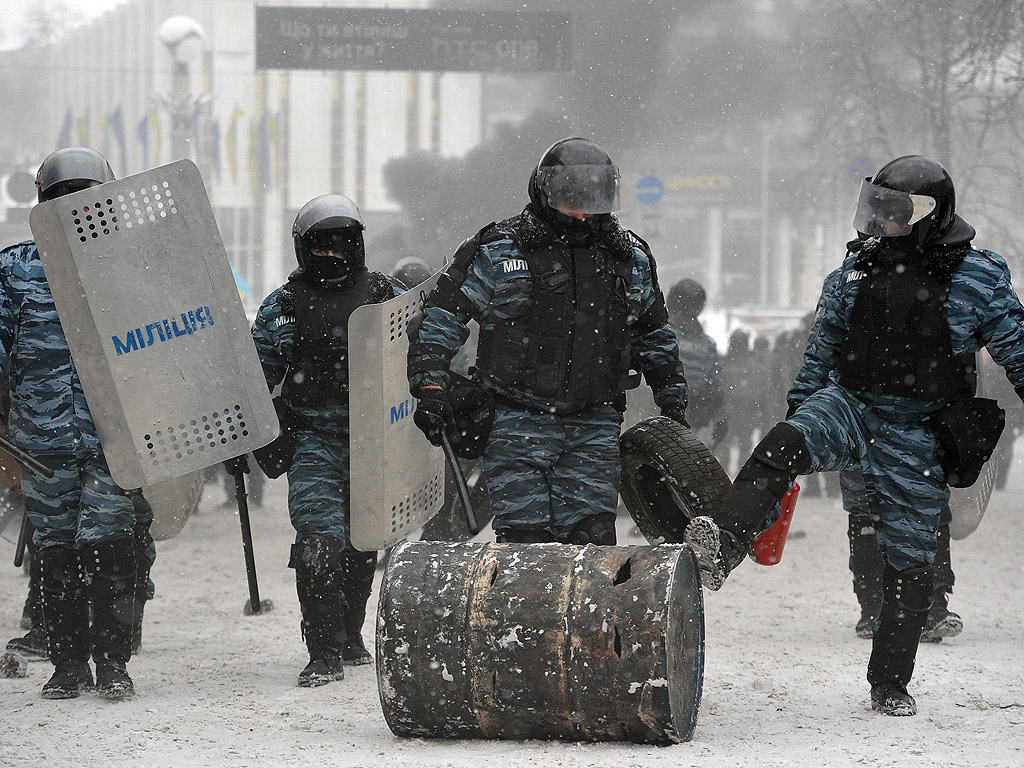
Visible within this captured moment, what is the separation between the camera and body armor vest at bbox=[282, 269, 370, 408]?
4957 millimetres

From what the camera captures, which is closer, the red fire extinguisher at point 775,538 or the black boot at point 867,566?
the red fire extinguisher at point 775,538

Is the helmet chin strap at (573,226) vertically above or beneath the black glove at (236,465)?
above

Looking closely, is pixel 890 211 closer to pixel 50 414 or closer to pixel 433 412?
pixel 433 412

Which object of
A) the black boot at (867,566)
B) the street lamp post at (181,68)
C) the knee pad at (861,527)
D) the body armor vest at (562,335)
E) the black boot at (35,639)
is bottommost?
the black boot at (35,639)

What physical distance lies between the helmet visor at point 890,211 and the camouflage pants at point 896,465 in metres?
0.52

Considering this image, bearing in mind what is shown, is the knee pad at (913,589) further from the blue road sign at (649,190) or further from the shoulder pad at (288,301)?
the blue road sign at (649,190)

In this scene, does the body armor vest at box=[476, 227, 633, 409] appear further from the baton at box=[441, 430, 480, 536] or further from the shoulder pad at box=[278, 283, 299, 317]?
the shoulder pad at box=[278, 283, 299, 317]

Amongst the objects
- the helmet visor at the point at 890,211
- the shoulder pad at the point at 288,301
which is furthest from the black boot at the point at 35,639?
the helmet visor at the point at 890,211

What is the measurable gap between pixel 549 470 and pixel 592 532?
24cm

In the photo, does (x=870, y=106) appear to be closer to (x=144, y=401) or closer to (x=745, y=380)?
(x=745, y=380)

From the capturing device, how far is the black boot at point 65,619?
447cm

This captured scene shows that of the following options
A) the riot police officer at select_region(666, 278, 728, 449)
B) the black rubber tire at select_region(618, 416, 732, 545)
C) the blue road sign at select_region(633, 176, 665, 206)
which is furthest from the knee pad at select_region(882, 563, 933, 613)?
the blue road sign at select_region(633, 176, 665, 206)

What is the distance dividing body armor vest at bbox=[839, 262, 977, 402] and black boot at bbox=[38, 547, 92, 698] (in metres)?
2.60

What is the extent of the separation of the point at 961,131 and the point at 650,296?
36.1ft
